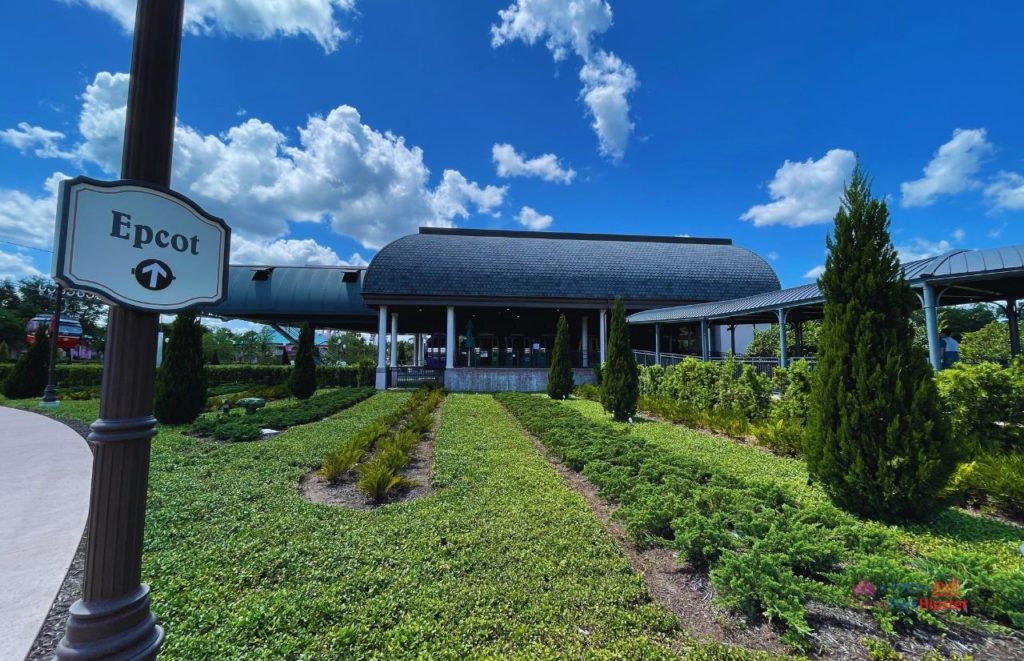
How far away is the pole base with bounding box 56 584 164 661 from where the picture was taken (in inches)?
48.6

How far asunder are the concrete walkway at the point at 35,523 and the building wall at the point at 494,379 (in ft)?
39.8

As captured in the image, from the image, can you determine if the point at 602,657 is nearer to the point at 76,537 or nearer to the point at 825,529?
the point at 825,529

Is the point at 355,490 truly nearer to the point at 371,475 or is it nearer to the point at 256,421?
the point at 371,475

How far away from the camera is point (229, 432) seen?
7914 millimetres

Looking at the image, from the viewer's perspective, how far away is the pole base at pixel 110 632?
4.05ft

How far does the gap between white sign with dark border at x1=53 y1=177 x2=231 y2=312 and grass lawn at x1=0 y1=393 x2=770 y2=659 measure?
1972 millimetres

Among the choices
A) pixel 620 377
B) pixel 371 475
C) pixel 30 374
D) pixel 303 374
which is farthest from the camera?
pixel 30 374

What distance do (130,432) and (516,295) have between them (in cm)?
1871

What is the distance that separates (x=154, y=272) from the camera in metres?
1.44
